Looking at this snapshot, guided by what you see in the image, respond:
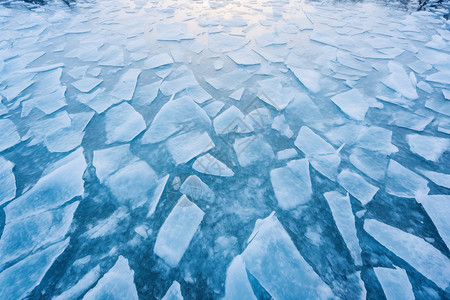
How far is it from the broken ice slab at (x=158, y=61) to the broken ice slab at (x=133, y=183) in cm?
114

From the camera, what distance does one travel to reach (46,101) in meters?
1.29

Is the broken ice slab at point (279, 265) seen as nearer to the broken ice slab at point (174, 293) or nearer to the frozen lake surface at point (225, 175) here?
the frozen lake surface at point (225, 175)

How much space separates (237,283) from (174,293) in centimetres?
20

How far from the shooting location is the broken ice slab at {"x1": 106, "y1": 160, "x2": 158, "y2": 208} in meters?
0.79

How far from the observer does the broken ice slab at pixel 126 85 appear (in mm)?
1318

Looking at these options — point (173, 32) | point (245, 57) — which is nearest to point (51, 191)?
point (245, 57)

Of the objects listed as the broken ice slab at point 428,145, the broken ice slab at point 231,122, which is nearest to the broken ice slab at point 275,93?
the broken ice slab at point 231,122

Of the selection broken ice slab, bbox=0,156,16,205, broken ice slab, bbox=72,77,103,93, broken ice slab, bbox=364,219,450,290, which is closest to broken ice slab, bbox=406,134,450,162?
broken ice slab, bbox=364,219,450,290

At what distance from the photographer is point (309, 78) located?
148 centimetres

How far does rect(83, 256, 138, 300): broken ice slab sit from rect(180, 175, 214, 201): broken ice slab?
1.08ft

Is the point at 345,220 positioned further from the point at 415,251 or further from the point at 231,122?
the point at 231,122

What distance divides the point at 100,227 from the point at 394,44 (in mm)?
3178

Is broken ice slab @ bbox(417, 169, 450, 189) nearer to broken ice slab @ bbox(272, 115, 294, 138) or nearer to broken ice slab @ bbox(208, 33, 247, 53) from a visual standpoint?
broken ice slab @ bbox(272, 115, 294, 138)

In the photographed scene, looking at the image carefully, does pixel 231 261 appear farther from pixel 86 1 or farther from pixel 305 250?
pixel 86 1
